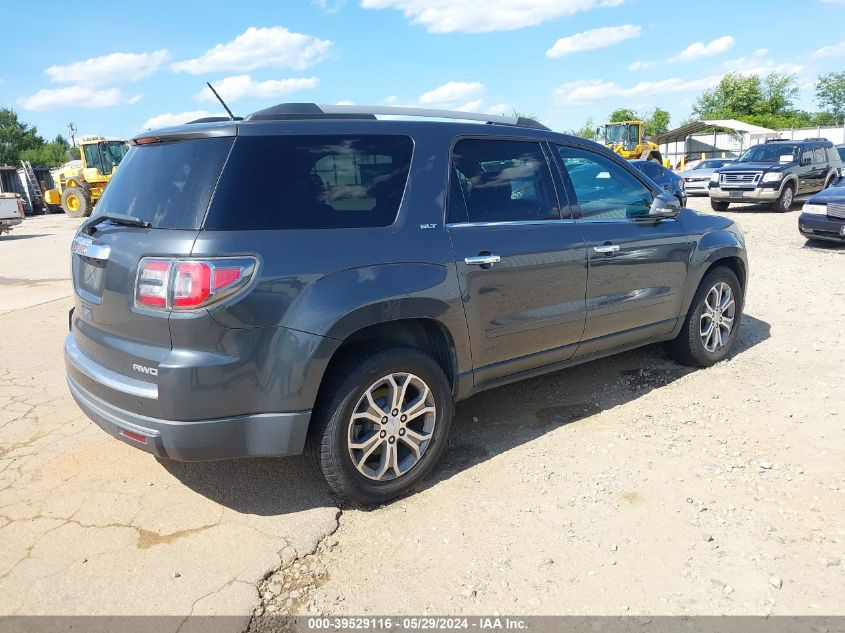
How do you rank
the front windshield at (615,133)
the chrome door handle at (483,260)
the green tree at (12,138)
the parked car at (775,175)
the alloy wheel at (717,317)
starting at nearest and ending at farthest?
1. the chrome door handle at (483,260)
2. the alloy wheel at (717,317)
3. the parked car at (775,175)
4. the front windshield at (615,133)
5. the green tree at (12,138)

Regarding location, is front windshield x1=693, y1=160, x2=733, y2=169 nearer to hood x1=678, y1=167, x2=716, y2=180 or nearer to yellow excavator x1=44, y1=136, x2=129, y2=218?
hood x1=678, y1=167, x2=716, y2=180

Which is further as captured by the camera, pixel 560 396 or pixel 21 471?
pixel 560 396

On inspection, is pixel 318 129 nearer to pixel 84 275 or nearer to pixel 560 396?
pixel 84 275

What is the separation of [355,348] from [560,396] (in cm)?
199

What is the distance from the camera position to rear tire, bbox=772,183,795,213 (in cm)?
1628

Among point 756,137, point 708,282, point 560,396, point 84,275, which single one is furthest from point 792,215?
point 756,137

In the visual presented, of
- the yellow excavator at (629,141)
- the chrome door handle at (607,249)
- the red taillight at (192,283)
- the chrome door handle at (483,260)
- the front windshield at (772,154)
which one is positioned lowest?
the chrome door handle at (607,249)

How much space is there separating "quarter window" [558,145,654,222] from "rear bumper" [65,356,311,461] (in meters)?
2.29

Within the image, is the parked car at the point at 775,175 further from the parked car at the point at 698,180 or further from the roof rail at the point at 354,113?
the roof rail at the point at 354,113

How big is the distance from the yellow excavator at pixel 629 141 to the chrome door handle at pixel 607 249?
899 inches

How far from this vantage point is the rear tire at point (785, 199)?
16281mm

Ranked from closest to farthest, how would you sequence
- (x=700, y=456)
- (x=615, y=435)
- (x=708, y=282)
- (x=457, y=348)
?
(x=457, y=348) → (x=700, y=456) → (x=615, y=435) → (x=708, y=282)

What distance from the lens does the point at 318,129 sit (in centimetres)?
289

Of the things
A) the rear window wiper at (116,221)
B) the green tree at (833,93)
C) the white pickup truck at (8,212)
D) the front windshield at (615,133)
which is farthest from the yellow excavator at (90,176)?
the green tree at (833,93)
